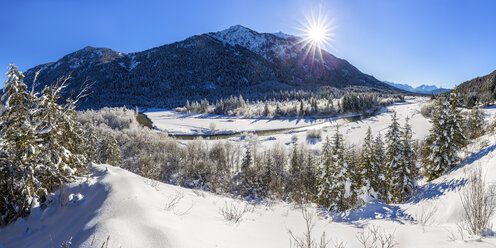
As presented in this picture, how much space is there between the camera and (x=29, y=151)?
5320 millimetres

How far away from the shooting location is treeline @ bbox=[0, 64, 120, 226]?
16.9ft

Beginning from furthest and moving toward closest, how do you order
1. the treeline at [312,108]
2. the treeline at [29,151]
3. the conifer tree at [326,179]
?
the treeline at [312,108] < the conifer tree at [326,179] < the treeline at [29,151]

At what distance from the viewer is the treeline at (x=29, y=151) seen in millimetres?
5137

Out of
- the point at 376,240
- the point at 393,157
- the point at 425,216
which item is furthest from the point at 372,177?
the point at 376,240

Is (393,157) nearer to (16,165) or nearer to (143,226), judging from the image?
(143,226)

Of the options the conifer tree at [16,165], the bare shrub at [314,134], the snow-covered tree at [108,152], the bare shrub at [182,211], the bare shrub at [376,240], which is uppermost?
the conifer tree at [16,165]

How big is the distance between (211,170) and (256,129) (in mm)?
45683

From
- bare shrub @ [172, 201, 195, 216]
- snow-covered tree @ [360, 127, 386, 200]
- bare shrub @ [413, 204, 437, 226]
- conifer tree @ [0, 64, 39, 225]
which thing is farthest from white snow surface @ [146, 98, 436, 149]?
conifer tree @ [0, 64, 39, 225]

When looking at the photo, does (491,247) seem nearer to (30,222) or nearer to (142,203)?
(142,203)

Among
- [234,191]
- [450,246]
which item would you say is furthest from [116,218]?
[234,191]

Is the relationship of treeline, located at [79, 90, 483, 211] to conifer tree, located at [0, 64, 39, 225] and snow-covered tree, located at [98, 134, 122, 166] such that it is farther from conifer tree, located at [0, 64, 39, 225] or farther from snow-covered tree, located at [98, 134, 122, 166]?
conifer tree, located at [0, 64, 39, 225]

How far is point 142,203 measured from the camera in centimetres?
488

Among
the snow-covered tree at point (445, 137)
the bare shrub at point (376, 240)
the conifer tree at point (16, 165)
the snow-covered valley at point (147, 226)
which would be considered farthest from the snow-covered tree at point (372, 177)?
the conifer tree at point (16, 165)

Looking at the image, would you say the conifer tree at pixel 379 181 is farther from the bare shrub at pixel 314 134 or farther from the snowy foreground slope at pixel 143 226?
the bare shrub at pixel 314 134
